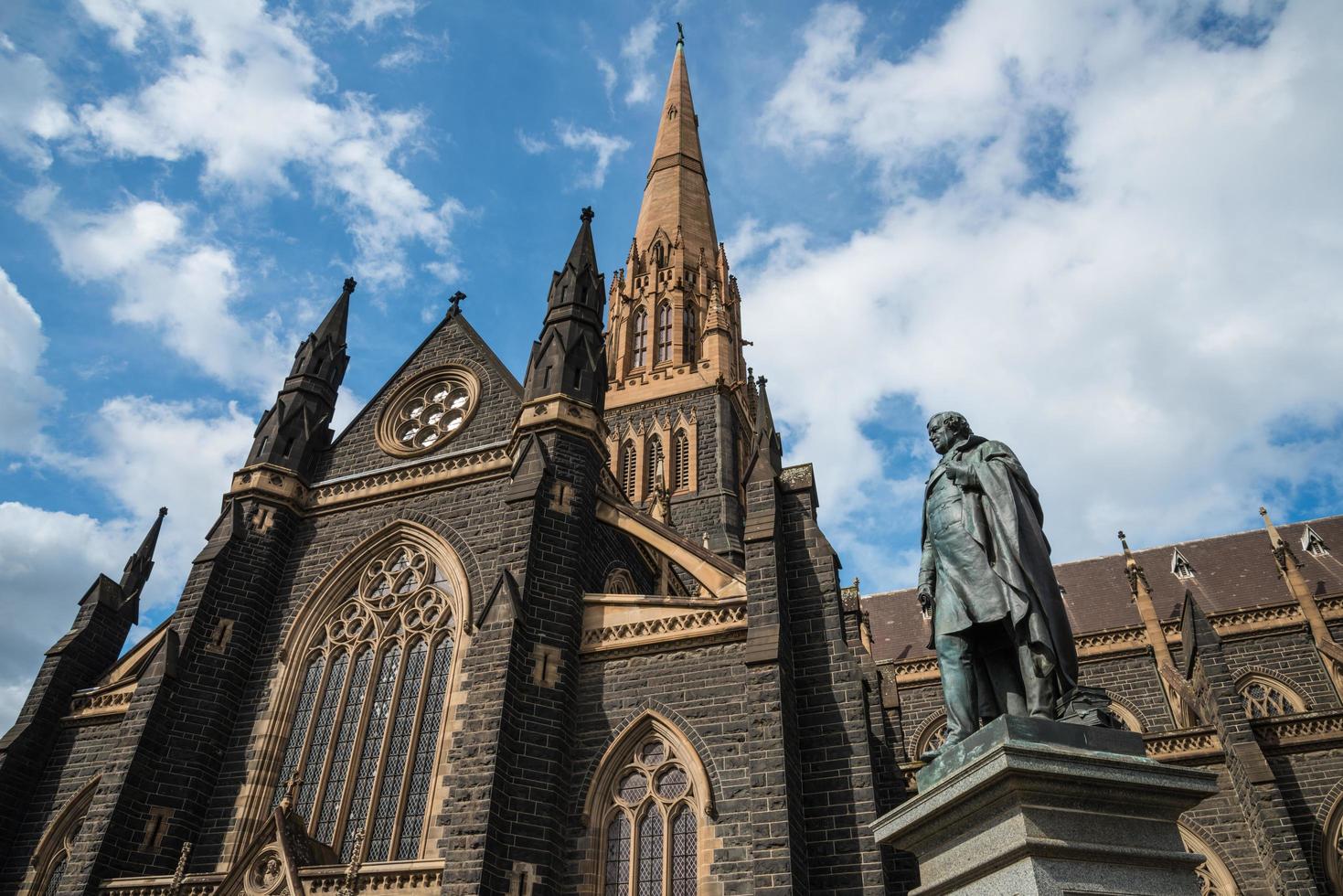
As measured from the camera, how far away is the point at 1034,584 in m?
4.58

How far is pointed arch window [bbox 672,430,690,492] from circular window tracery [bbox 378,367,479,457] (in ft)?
29.0

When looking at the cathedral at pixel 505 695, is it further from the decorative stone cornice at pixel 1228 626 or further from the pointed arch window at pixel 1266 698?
the decorative stone cornice at pixel 1228 626

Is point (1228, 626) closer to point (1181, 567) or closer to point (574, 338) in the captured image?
point (1181, 567)

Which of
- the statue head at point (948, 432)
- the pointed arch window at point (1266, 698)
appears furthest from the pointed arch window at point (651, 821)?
the pointed arch window at point (1266, 698)

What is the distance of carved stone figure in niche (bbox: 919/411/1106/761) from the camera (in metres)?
4.43

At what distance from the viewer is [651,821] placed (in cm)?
1217

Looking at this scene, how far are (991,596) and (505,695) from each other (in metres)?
8.79

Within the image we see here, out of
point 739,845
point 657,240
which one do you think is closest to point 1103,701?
point 739,845

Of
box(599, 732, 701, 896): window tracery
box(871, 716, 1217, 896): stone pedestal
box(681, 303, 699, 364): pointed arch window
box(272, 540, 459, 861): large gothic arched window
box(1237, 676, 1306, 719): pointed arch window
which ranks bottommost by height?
box(871, 716, 1217, 896): stone pedestal

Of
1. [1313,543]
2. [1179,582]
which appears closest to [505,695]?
[1179,582]

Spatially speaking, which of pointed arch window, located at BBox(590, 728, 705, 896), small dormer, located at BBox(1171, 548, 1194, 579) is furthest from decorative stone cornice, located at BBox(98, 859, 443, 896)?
small dormer, located at BBox(1171, 548, 1194, 579)

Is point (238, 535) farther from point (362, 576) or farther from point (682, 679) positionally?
point (682, 679)

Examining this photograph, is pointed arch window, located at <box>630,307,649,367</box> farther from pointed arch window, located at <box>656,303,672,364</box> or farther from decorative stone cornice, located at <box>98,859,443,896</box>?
decorative stone cornice, located at <box>98,859,443,896</box>

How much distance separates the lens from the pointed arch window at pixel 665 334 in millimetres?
30234
